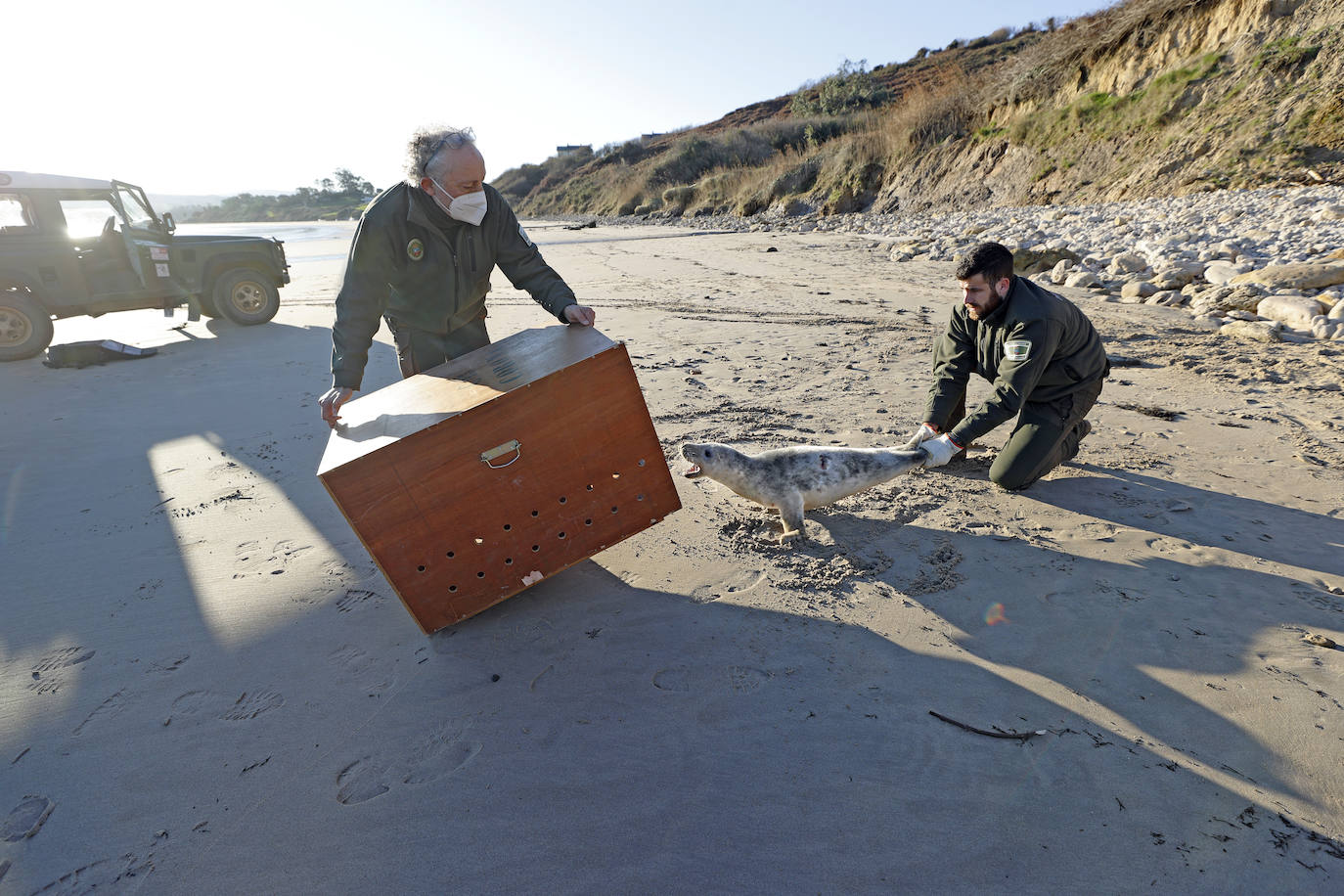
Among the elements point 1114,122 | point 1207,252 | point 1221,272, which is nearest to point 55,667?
point 1221,272

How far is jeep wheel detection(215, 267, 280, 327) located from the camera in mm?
9742

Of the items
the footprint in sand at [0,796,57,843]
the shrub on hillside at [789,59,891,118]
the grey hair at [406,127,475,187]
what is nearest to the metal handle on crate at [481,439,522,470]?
the grey hair at [406,127,475,187]

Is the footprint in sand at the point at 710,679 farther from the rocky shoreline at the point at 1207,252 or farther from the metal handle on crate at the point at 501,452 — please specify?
the rocky shoreline at the point at 1207,252

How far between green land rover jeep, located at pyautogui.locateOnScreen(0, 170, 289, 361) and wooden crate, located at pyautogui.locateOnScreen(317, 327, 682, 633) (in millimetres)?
8924

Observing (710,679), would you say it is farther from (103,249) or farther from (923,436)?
(103,249)

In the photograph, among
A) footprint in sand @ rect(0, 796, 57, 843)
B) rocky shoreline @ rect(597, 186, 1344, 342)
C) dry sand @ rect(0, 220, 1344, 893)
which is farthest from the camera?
rocky shoreline @ rect(597, 186, 1344, 342)

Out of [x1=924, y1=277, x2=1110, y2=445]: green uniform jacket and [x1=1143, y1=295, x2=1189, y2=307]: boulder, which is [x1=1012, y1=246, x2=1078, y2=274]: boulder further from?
[x1=924, y1=277, x2=1110, y2=445]: green uniform jacket

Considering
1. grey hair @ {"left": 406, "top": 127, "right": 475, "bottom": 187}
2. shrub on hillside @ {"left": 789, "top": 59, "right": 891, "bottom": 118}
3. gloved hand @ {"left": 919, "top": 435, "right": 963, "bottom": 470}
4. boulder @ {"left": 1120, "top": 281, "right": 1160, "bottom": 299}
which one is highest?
shrub on hillside @ {"left": 789, "top": 59, "right": 891, "bottom": 118}

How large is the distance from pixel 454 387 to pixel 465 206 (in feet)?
3.19

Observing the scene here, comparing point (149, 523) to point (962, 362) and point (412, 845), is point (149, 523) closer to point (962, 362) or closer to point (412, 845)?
point (412, 845)

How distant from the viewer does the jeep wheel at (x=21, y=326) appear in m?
8.11

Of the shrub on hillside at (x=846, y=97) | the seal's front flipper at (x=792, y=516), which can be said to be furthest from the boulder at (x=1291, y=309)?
the shrub on hillside at (x=846, y=97)

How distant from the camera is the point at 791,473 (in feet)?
11.4

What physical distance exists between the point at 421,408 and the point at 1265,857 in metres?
3.19
